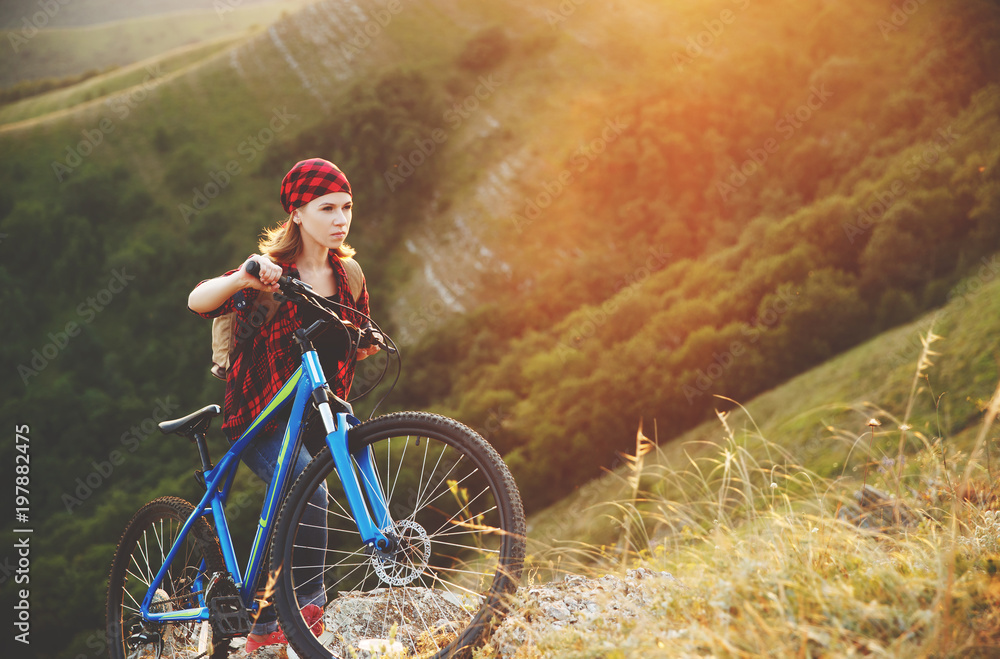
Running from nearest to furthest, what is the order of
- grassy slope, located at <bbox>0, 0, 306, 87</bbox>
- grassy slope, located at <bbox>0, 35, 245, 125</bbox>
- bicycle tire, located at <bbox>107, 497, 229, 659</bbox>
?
bicycle tire, located at <bbox>107, 497, 229, 659</bbox> < grassy slope, located at <bbox>0, 35, 245, 125</bbox> < grassy slope, located at <bbox>0, 0, 306, 87</bbox>

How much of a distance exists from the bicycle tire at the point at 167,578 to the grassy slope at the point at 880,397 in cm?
403

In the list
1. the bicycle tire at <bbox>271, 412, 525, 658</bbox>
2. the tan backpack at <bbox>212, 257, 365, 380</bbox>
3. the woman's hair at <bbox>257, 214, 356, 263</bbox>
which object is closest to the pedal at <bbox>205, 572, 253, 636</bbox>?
the bicycle tire at <bbox>271, 412, 525, 658</bbox>

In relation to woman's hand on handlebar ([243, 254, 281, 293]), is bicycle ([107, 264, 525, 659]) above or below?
below

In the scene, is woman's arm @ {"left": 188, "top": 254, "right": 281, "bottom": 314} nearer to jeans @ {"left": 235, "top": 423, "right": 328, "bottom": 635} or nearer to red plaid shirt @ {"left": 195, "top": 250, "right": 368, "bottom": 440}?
red plaid shirt @ {"left": 195, "top": 250, "right": 368, "bottom": 440}

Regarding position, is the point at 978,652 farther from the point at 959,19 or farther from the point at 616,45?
the point at 616,45

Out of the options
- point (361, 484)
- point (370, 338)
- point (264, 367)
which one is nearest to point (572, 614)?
point (361, 484)

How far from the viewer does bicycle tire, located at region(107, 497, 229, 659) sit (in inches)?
103

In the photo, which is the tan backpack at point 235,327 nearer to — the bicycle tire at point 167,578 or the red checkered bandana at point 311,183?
the red checkered bandana at point 311,183

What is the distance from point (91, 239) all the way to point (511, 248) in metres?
28.7

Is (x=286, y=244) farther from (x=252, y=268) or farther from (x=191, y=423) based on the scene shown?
(x=191, y=423)

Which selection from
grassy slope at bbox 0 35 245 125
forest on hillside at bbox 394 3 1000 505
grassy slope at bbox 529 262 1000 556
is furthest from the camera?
grassy slope at bbox 0 35 245 125

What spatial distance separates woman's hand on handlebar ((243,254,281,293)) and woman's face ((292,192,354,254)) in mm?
450

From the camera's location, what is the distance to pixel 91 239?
41281 millimetres

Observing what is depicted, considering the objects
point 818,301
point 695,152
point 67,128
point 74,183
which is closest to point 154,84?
point 67,128
